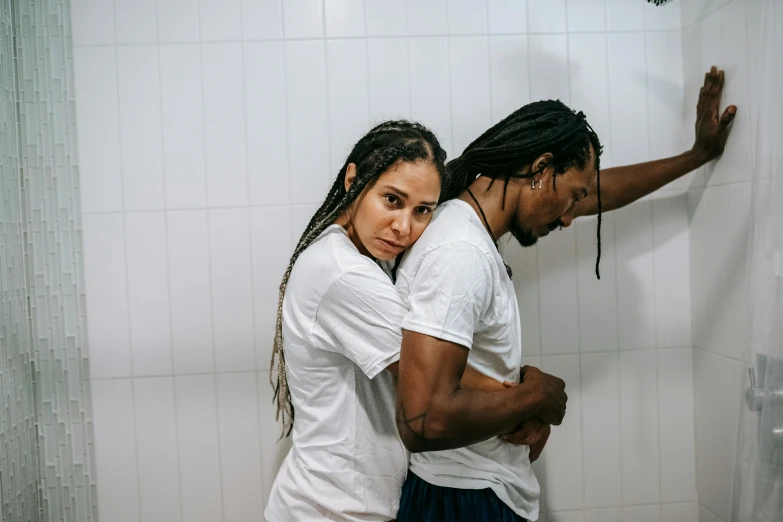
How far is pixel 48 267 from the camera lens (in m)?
1.31

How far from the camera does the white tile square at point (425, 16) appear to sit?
4.35ft

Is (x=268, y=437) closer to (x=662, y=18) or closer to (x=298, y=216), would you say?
(x=298, y=216)

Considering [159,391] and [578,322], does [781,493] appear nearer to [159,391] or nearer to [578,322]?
[578,322]

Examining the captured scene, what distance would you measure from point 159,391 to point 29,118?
71cm

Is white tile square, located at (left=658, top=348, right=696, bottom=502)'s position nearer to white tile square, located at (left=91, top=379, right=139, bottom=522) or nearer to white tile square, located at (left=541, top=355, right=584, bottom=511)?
white tile square, located at (left=541, top=355, right=584, bottom=511)

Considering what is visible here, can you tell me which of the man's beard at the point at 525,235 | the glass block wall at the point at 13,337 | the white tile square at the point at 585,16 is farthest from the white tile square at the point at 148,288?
the white tile square at the point at 585,16

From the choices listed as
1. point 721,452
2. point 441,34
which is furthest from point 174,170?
point 721,452

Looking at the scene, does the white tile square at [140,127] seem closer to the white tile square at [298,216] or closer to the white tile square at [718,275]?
the white tile square at [298,216]

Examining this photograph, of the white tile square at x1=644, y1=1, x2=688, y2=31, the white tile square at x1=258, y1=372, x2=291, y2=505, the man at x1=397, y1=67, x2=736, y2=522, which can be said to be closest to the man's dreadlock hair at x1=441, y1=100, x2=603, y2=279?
the man at x1=397, y1=67, x2=736, y2=522

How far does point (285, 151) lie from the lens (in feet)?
4.35

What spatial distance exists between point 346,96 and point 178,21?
0.43 meters

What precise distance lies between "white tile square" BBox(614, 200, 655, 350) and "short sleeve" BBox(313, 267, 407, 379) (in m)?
0.76

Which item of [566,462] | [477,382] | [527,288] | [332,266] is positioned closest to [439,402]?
[477,382]

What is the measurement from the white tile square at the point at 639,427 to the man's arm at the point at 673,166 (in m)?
0.40
